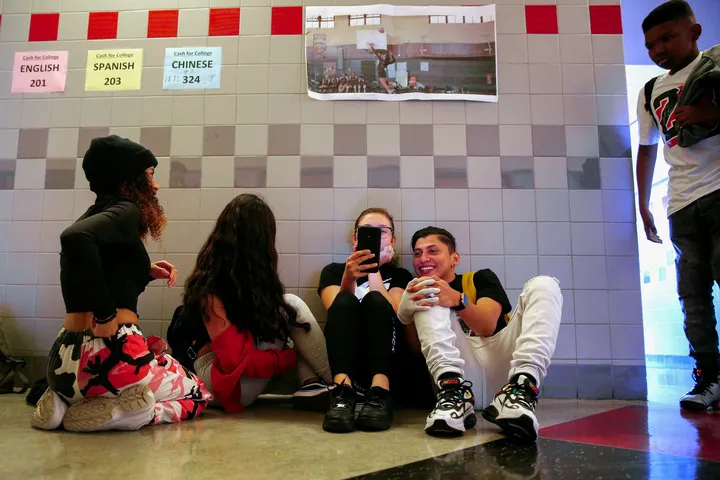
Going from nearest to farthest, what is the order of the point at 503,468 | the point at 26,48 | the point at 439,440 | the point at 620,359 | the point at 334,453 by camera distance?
the point at 503,468 < the point at 334,453 < the point at 439,440 < the point at 620,359 < the point at 26,48

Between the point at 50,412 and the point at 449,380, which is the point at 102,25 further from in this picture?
the point at 449,380

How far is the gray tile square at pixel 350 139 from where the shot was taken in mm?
2615

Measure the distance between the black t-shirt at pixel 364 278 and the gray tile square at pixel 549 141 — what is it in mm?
1014

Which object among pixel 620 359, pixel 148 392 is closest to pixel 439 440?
pixel 148 392

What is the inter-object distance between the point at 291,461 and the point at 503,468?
0.51 meters

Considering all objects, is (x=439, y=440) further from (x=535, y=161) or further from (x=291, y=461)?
(x=535, y=161)

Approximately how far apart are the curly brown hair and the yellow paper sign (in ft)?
4.22

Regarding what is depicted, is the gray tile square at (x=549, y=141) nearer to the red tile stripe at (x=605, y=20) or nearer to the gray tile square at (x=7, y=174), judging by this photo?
the red tile stripe at (x=605, y=20)

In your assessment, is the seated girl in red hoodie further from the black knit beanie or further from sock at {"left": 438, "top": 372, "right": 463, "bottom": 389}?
sock at {"left": 438, "top": 372, "right": 463, "bottom": 389}

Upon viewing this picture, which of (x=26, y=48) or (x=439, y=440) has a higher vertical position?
(x=26, y=48)

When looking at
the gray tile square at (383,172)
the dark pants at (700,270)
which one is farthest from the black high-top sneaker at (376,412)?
the dark pants at (700,270)

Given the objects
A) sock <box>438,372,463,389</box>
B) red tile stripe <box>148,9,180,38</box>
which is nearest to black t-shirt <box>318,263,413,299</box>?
sock <box>438,372,463,389</box>

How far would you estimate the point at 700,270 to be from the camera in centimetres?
203

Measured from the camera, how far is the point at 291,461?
3.90 ft
